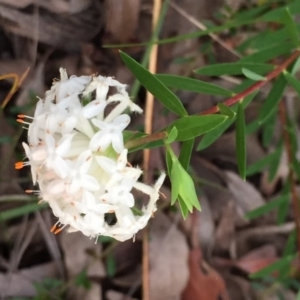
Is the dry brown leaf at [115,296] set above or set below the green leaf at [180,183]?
below

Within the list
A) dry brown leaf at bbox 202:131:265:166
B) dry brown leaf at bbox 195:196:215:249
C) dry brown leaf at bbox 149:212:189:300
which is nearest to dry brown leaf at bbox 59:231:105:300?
dry brown leaf at bbox 149:212:189:300

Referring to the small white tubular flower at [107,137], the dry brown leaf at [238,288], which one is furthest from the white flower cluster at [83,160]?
the dry brown leaf at [238,288]

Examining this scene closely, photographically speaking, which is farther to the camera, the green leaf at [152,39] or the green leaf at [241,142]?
the green leaf at [152,39]

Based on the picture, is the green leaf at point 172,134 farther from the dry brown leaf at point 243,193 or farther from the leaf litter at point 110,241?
the dry brown leaf at point 243,193

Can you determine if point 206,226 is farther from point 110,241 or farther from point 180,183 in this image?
point 180,183

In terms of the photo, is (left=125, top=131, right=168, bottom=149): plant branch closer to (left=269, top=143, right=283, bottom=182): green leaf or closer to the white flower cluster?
the white flower cluster

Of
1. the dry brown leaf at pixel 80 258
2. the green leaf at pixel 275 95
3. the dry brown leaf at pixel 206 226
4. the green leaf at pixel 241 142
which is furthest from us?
the dry brown leaf at pixel 206 226

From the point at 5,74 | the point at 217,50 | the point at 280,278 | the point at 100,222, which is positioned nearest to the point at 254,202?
the point at 280,278
